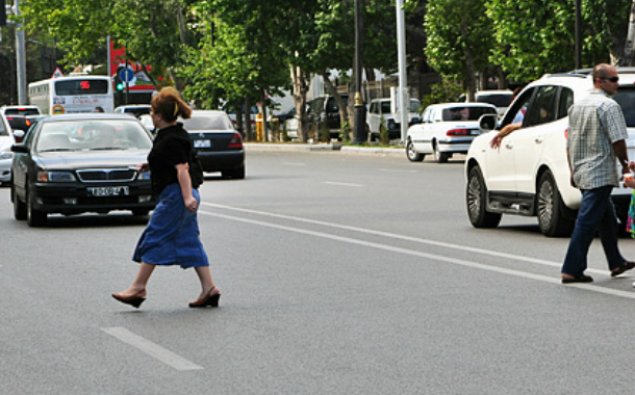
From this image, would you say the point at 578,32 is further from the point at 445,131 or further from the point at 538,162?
the point at 538,162

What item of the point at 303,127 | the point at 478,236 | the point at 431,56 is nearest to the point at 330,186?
the point at 478,236

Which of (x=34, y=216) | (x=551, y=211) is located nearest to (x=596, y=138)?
(x=551, y=211)

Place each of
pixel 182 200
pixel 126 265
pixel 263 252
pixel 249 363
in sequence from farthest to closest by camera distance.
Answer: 1. pixel 263 252
2. pixel 126 265
3. pixel 182 200
4. pixel 249 363

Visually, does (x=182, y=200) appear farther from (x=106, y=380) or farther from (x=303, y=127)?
(x=303, y=127)

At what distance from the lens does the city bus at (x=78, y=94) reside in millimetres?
71875

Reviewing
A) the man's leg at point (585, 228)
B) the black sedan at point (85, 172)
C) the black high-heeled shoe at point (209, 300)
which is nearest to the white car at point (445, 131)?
the black sedan at point (85, 172)

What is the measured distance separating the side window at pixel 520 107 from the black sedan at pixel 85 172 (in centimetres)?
469

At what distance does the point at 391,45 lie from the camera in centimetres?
5900

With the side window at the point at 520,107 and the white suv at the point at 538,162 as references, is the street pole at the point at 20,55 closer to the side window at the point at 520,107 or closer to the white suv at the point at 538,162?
the white suv at the point at 538,162

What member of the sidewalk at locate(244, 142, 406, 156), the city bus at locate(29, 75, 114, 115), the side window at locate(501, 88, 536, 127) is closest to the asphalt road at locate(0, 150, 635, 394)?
the side window at locate(501, 88, 536, 127)

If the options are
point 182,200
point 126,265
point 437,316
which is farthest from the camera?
point 126,265

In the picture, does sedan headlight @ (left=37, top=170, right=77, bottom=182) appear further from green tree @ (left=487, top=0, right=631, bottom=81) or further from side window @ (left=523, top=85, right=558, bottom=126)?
green tree @ (left=487, top=0, right=631, bottom=81)

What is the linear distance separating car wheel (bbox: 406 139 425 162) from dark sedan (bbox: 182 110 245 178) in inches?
373

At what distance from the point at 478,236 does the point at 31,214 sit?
6.04m
